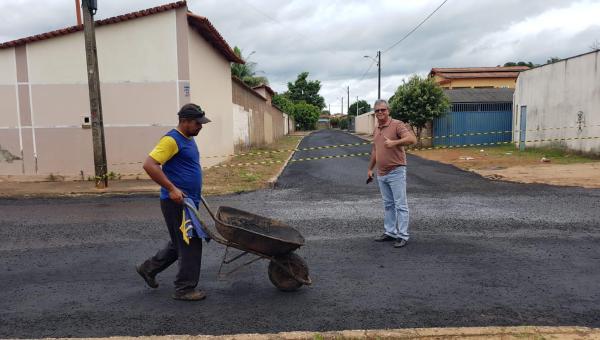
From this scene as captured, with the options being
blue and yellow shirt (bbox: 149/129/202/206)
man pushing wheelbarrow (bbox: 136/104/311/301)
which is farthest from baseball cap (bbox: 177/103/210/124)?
blue and yellow shirt (bbox: 149/129/202/206)

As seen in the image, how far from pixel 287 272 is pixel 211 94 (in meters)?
12.8

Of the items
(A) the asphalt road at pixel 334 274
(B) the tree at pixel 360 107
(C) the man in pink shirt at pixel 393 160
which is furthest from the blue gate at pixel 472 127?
(B) the tree at pixel 360 107

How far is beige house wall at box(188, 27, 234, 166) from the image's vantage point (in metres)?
14.4

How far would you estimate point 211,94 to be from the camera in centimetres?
1619

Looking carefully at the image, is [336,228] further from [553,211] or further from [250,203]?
[553,211]

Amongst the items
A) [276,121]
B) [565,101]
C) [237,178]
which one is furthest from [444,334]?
[276,121]

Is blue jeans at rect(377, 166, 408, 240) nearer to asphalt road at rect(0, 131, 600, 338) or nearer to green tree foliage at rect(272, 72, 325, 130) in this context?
asphalt road at rect(0, 131, 600, 338)

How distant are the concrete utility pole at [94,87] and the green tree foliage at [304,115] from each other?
65215 millimetres

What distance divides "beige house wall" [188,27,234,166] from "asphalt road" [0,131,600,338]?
6380 millimetres

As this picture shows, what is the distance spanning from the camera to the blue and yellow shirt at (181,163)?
387 centimetres

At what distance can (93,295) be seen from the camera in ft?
14.2

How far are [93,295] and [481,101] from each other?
27305 millimetres

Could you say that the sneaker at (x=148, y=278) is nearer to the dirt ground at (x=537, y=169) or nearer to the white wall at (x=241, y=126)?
the dirt ground at (x=537, y=169)

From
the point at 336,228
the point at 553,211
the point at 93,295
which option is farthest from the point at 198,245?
the point at 553,211
